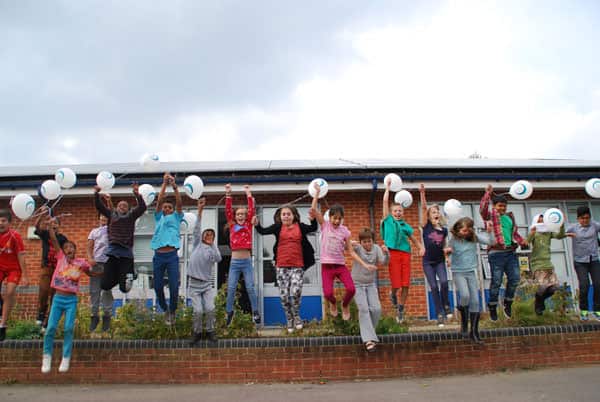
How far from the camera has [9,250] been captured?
5707mm

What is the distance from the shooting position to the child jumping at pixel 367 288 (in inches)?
202

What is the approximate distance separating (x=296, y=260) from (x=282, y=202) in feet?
11.1

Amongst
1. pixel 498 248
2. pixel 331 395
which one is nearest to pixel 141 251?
pixel 331 395

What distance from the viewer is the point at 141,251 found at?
9.16 m

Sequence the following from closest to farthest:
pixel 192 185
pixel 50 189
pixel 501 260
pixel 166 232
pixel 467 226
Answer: pixel 467 226, pixel 166 232, pixel 501 260, pixel 192 185, pixel 50 189

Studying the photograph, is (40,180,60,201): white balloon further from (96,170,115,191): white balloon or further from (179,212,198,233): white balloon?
(179,212,198,233): white balloon

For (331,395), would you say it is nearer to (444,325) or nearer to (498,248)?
(444,325)

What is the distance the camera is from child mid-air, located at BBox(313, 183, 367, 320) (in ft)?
17.9

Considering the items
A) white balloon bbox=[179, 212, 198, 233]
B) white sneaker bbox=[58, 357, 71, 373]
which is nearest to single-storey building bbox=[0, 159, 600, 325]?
white balloon bbox=[179, 212, 198, 233]

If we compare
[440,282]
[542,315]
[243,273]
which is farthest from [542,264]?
[243,273]

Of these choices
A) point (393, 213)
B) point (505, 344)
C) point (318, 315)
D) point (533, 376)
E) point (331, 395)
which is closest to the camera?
point (331, 395)

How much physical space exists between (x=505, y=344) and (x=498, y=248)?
1.25 m

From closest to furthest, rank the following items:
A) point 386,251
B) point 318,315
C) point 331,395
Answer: point 331,395 → point 386,251 → point 318,315

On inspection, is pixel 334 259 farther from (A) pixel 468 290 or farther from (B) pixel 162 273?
(B) pixel 162 273
